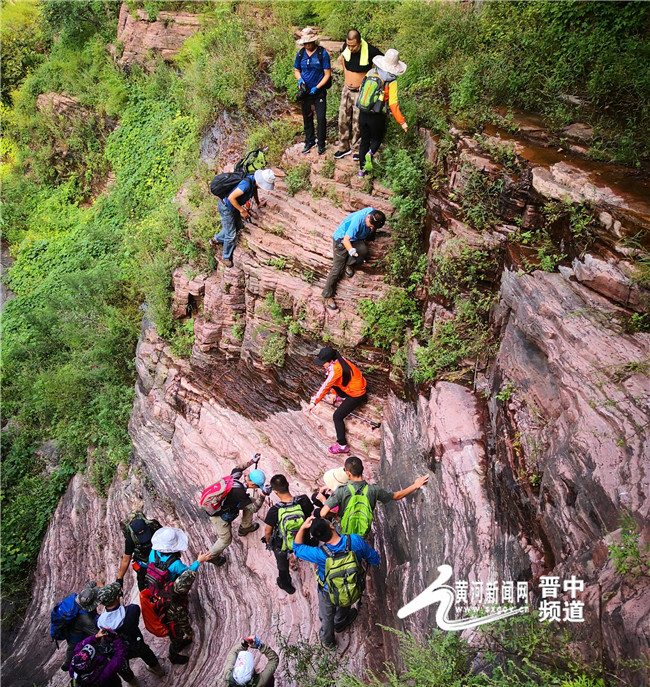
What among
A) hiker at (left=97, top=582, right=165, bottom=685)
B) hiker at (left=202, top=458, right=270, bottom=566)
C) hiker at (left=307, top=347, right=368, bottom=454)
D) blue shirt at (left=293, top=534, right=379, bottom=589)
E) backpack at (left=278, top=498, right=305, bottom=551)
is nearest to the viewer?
blue shirt at (left=293, top=534, right=379, bottom=589)

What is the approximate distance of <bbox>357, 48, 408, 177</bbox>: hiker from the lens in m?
7.75

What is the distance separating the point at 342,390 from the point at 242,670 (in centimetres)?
367

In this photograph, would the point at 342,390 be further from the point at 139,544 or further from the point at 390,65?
the point at 390,65

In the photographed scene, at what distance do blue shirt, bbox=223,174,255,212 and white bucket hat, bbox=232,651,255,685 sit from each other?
6741 mm

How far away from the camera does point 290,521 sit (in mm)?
5711

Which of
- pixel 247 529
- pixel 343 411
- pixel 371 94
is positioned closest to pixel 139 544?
pixel 247 529

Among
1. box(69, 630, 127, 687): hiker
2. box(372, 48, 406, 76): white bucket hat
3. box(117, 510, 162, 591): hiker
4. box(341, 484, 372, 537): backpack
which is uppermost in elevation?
box(372, 48, 406, 76): white bucket hat

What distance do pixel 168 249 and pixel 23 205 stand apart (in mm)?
10812

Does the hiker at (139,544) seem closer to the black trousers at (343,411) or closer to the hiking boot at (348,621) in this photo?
the hiking boot at (348,621)

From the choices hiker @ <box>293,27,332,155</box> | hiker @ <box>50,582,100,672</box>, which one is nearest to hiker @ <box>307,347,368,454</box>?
hiker @ <box>50,582,100,672</box>

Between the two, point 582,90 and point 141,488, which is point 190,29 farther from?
point 141,488

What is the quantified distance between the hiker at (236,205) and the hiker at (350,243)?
174 cm

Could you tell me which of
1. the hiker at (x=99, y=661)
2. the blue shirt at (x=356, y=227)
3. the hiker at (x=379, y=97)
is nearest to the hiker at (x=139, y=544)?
the hiker at (x=99, y=661)

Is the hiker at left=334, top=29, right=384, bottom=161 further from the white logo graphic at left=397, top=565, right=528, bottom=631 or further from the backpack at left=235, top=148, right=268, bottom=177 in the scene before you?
the white logo graphic at left=397, top=565, right=528, bottom=631
